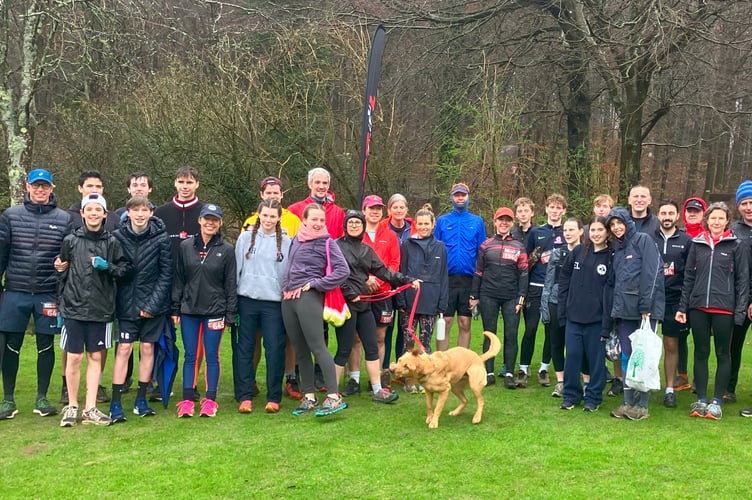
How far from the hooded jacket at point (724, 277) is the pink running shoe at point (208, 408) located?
4426 mm

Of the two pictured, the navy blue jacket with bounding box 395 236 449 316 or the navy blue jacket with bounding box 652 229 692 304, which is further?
the navy blue jacket with bounding box 395 236 449 316

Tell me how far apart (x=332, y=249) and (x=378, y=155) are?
8177mm

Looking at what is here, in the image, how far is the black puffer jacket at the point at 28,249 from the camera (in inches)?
226

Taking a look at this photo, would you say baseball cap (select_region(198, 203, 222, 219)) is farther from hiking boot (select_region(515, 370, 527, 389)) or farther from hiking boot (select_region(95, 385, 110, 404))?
hiking boot (select_region(515, 370, 527, 389))

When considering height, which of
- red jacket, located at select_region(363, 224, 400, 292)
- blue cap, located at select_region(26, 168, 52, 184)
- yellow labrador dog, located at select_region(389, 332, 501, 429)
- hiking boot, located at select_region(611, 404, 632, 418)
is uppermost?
blue cap, located at select_region(26, 168, 52, 184)

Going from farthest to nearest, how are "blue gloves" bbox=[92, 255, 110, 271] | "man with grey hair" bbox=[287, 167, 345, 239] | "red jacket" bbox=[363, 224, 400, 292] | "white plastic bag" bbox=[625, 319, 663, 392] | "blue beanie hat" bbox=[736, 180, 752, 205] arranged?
"red jacket" bbox=[363, 224, 400, 292], "man with grey hair" bbox=[287, 167, 345, 239], "blue beanie hat" bbox=[736, 180, 752, 205], "white plastic bag" bbox=[625, 319, 663, 392], "blue gloves" bbox=[92, 255, 110, 271]

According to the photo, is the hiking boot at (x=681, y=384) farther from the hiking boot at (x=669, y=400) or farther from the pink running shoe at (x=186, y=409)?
the pink running shoe at (x=186, y=409)

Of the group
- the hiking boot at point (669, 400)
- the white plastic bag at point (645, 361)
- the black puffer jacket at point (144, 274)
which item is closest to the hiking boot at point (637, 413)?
the white plastic bag at point (645, 361)

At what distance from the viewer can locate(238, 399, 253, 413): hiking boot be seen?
6.01 meters

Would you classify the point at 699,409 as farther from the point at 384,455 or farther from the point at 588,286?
the point at 384,455

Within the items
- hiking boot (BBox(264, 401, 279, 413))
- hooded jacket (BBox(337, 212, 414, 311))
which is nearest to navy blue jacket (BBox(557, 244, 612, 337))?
hooded jacket (BBox(337, 212, 414, 311))

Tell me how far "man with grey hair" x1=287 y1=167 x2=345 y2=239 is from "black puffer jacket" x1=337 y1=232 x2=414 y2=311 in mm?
527

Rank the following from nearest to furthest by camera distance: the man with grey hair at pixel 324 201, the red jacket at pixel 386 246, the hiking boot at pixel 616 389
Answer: the man with grey hair at pixel 324 201
the red jacket at pixel 386 246
the hiking boot at pixel 616 389

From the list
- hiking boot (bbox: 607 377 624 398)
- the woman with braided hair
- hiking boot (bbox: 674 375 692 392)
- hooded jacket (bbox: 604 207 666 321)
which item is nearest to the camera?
hooded jacket (bbox: 604 207 666 321)
